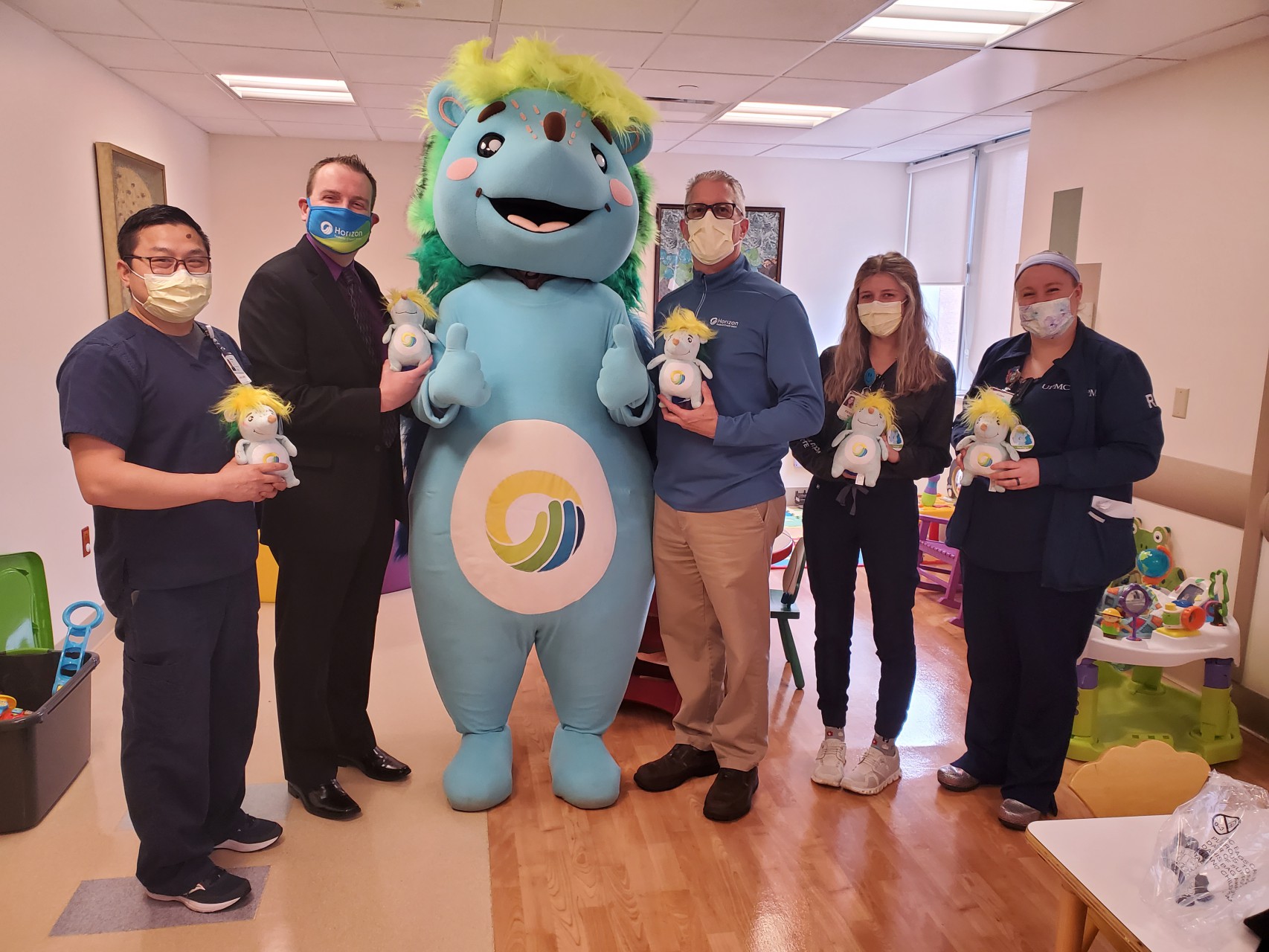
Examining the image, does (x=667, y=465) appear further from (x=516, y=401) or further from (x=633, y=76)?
(x=633, y=76)

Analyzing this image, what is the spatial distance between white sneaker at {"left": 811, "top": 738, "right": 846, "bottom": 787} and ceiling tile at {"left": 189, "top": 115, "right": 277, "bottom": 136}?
5.02 meters

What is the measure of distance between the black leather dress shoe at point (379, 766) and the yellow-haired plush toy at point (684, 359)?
1.38 metres

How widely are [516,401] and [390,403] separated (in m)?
0.31

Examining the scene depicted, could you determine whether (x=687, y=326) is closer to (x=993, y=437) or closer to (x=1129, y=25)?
(x=993, y=437)

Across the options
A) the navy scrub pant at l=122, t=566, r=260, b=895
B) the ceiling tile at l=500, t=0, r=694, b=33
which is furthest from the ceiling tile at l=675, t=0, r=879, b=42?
the navy scrub pant at l=122, t=566, r=260, b=895

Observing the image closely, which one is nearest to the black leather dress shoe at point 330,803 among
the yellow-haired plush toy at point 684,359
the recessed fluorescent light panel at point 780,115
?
the yellow-haired plush toy at point 684,359

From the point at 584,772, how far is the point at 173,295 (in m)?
1.57

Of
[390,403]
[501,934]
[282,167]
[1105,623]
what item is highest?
[282,167]

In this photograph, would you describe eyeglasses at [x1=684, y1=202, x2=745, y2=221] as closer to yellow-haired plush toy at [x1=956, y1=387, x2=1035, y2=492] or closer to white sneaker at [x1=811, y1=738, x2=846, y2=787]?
yellow-haired plush toy at [x1=956, y1=387, x2=1035, y2=492]

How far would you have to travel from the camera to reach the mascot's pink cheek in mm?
2371

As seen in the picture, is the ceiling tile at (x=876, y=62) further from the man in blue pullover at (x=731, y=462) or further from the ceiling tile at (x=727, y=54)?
the man in blue pullover at (x=731, y=462)

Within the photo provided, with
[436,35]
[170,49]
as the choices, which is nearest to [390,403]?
[436,35]

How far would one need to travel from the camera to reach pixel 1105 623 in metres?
3.05

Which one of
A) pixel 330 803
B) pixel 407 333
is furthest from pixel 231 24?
pixel 330 803
